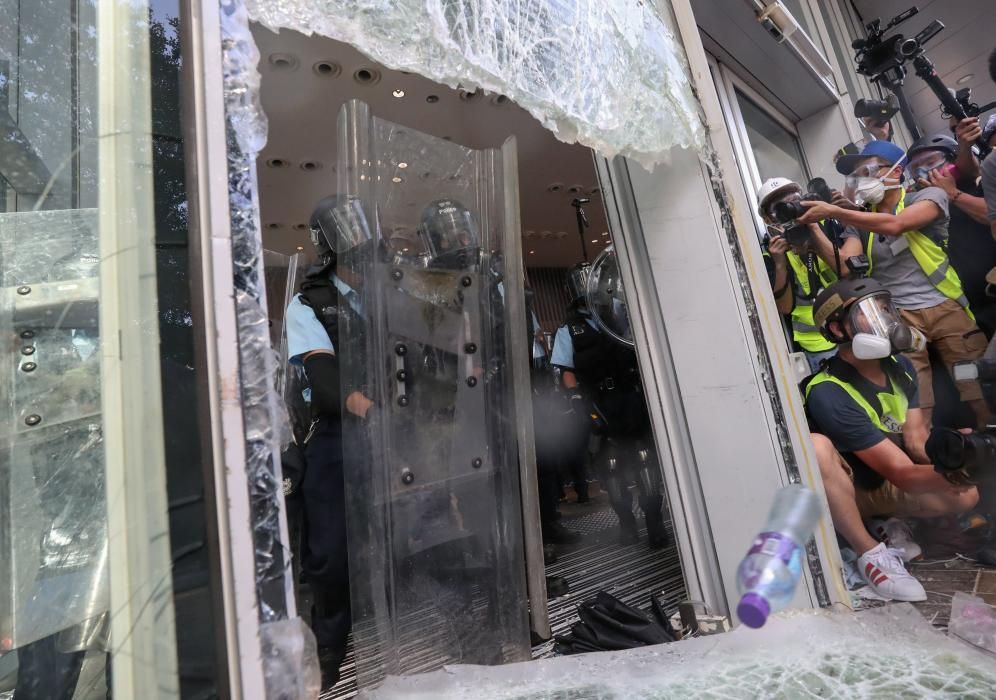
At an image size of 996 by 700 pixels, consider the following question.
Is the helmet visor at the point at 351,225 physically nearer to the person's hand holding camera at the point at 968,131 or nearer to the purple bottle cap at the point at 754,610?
the purple bottle cap at the point at 754,610

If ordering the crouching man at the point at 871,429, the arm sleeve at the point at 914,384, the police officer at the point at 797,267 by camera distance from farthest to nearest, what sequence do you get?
the police officer at the point at 797,267 < the arm sleeve at the point at 914,384 < the crouching man at the point at 871,429

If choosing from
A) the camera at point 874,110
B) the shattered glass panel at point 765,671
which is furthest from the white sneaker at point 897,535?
the camera at point 874,110

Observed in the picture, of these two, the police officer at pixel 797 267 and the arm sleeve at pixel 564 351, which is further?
the arm sleeve at pixel 564 351

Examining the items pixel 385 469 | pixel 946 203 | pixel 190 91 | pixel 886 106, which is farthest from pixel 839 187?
pixel 190 91

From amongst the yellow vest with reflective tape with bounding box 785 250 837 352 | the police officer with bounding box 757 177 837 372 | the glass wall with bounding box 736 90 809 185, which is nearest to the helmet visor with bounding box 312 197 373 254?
the police officer with bounding box 757 177 837 372

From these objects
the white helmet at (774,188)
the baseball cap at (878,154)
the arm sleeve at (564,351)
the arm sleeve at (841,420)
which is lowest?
the arm sleeve at (841,420)

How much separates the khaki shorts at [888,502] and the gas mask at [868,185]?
4.01 feet

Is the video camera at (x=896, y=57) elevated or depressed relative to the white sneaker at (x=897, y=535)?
elevated

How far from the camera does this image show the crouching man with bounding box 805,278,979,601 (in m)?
1.83

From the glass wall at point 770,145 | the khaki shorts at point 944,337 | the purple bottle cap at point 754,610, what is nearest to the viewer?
the purple bottle cap at point 754,610

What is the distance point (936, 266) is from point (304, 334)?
100 inches

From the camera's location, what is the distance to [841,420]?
191cm

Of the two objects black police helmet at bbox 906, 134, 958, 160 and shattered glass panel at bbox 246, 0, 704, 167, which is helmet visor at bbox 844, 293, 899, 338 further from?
black police helmet at bbox 906, 134, 958, 160

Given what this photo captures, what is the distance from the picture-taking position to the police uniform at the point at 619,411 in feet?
8.64
